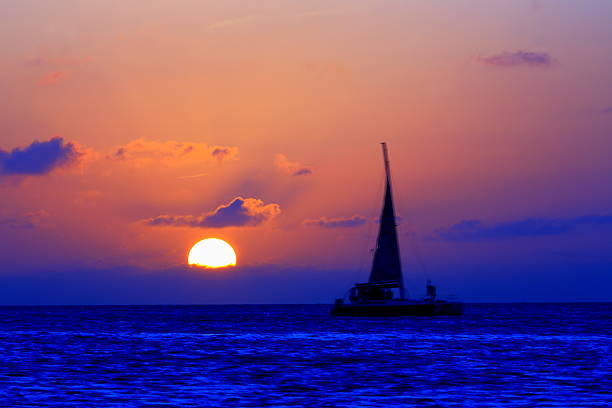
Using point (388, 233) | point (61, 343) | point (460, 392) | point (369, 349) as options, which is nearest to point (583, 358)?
point (369, 349)

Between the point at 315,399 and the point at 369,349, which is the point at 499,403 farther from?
the point at 369,349

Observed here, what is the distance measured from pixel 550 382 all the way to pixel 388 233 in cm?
8131

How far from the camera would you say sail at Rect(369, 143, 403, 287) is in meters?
124

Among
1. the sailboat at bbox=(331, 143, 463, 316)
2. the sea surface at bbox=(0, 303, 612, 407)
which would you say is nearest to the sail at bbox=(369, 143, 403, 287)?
the sailboat at bbox=(331, 143, 463, 316)

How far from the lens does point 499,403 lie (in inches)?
1389

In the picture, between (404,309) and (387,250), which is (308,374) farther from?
(387,250)

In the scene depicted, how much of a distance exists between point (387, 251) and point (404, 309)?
8.66 meters

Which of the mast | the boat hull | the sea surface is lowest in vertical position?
the sea surface

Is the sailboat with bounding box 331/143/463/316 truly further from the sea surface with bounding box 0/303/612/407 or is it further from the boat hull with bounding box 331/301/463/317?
the sea surface with bounding box 0/303/612/407

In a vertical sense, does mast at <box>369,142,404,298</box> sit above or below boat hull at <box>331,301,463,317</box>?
above

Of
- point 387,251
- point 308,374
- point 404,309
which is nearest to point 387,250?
point 387,251

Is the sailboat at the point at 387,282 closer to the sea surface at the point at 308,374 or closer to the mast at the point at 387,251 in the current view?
the mast at the point at 387,251

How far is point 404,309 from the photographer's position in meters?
120

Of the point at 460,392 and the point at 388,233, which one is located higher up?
the point at 388,233
